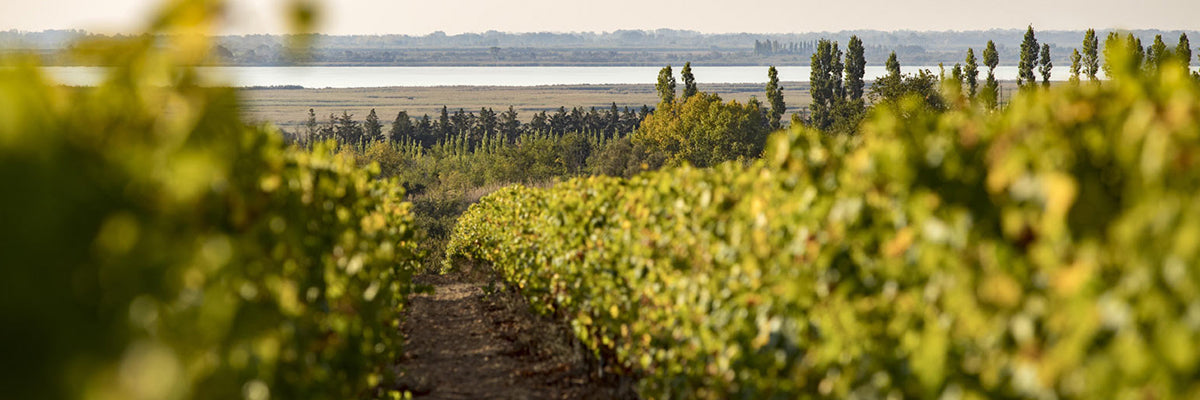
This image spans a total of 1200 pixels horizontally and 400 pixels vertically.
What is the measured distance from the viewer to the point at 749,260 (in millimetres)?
4387

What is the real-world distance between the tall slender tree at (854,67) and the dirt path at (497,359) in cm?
9793

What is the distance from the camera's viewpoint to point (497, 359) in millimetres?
10766

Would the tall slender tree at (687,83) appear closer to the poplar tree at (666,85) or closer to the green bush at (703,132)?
the poplar tree at (666,85)

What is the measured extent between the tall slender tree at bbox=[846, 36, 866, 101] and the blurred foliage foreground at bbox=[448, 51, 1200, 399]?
106850mm

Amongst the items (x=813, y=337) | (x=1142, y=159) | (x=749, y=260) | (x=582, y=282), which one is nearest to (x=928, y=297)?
(x=1142, y=159)

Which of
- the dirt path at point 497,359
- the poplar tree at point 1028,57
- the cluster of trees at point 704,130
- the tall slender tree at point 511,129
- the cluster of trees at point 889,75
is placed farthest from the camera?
the tall slender tree at point 511,129

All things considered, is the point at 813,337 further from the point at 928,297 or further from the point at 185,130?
the point at 185,130

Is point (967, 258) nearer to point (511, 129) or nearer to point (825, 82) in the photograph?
point (825, 82)

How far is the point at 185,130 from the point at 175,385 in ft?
1.78

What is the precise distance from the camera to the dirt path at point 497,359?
888 centimetres

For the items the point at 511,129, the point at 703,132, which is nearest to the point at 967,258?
the point at 703,132

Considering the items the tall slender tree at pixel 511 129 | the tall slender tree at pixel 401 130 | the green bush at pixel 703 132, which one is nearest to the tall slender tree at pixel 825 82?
the green bush at pixel 703 132

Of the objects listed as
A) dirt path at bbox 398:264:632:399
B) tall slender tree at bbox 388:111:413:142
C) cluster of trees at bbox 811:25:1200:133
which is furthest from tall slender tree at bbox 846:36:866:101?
dirt path at bbox 398:264:632:399

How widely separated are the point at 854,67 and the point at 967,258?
111 metres
